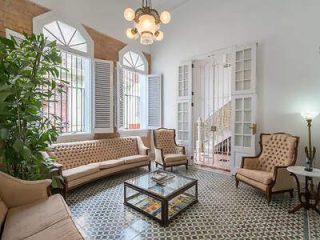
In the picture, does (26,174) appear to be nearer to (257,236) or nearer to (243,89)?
(257,236)

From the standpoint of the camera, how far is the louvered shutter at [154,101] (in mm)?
6034

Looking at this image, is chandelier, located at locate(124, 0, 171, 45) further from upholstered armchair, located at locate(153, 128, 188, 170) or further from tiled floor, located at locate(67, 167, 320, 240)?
upholstered armchair, located at locate(153, 128, 188, 170)

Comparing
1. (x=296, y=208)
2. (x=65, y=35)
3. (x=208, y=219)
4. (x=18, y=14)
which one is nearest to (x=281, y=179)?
(x=296, y=208)

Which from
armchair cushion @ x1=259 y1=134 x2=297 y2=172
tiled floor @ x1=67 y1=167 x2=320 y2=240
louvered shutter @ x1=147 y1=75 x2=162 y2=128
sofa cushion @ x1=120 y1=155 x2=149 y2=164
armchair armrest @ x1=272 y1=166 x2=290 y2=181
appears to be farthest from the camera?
louvered shutter @ x1=147 y1=75 x2=162 y2=128

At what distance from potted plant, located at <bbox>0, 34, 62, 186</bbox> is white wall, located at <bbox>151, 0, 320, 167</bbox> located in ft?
12.9

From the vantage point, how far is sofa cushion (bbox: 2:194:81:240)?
1583 mm

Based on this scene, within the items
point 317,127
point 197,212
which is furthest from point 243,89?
point 197,212

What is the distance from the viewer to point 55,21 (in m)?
3.94

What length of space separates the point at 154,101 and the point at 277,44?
3.48m

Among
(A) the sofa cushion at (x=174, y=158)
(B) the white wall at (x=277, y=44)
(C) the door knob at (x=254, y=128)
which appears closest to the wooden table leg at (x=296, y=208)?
(B) the white wall at (x=277, y=44)

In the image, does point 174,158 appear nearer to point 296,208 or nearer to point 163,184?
point 163,184

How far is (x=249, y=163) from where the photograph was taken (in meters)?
3.74

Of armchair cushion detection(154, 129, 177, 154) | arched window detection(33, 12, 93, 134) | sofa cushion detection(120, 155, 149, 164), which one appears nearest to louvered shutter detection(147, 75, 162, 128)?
armchair cushion detection(154, 129, 177, 154)

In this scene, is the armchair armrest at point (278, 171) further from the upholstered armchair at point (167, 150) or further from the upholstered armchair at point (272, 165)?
the upholstered armchair at point (167, 150)
